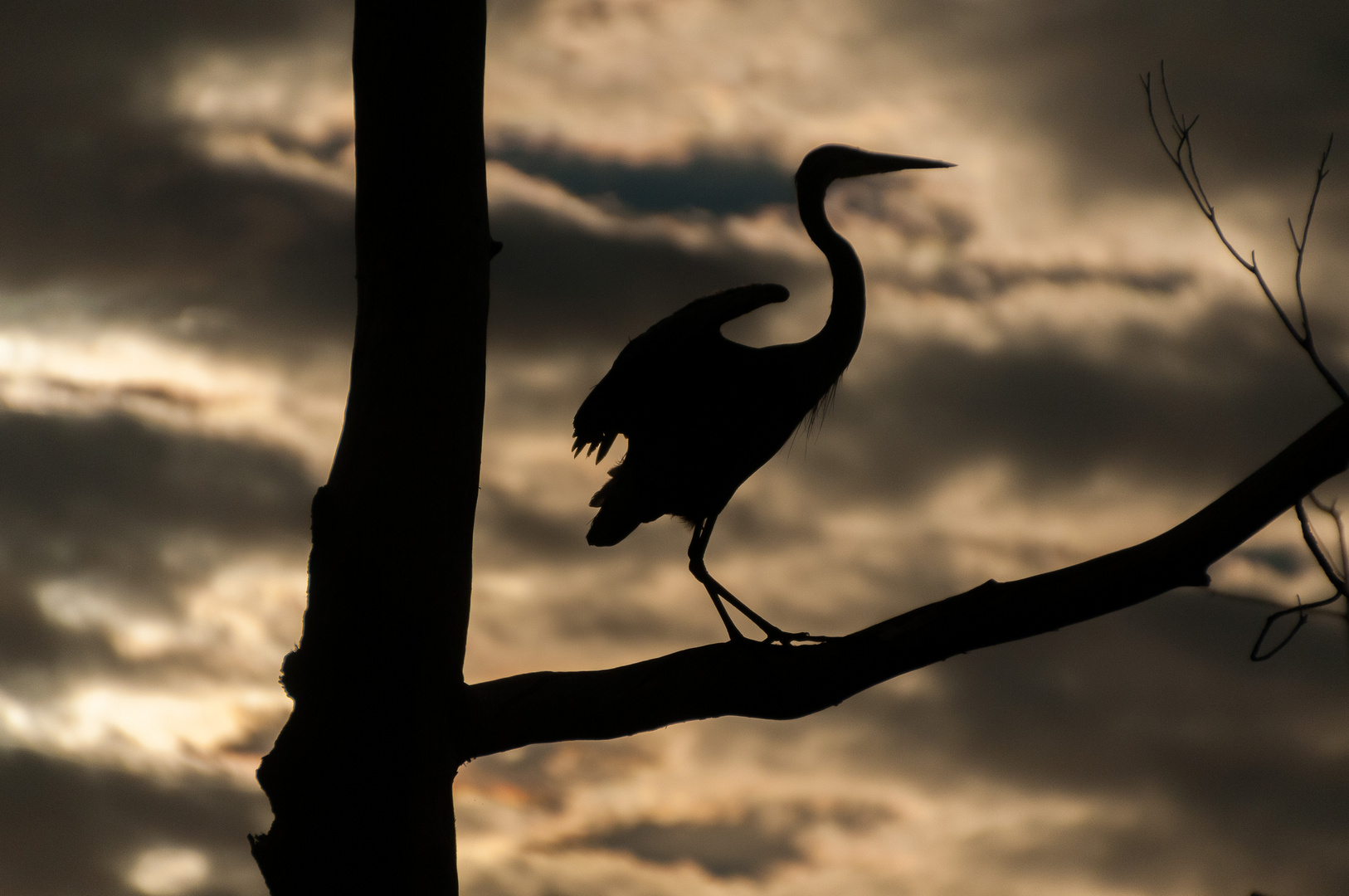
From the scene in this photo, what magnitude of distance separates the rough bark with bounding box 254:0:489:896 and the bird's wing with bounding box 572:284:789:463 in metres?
1.08

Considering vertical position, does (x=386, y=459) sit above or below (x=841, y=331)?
below

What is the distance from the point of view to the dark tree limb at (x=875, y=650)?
3.33m

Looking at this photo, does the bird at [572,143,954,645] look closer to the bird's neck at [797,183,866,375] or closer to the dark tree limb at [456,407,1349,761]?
the bird's neck at [797,183,866,375]

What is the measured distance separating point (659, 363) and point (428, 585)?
1696 millimetres

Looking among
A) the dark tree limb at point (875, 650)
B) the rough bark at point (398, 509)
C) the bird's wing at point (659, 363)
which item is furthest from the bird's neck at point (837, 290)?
the rough bark at point (398, 509)

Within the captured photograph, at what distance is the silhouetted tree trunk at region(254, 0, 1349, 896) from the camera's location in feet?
11.4

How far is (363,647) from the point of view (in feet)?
11.6

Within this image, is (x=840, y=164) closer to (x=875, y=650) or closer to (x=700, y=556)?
(x=700, y=556)

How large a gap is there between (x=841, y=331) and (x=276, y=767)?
3.07 meters

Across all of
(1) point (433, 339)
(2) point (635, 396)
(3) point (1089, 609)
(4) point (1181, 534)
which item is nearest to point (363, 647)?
(1) point (433, 339)

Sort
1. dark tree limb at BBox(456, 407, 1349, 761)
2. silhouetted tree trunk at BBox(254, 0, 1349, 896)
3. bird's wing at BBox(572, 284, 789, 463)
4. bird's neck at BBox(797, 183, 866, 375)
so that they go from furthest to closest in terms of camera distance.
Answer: bird's neck at BBox(797, 183, 866, 375)
bird's wing at BBox(572, 284, 789, 463)
silhouetted tree trunk at BBox(254, 0, 1349, 896)
dark tree limb at BBox(456, 407, 1349, 761)

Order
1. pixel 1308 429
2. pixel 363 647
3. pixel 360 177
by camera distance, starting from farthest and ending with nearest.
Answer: pixel 360 177
pixel 363 647
pixel 1308 429

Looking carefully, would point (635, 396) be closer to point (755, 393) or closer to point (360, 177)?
point (755, 393)

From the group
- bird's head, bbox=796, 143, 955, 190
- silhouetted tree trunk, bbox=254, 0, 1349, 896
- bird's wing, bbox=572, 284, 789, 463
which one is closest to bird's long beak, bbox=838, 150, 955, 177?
bird's head, bbox=796, 143, 955, 190
